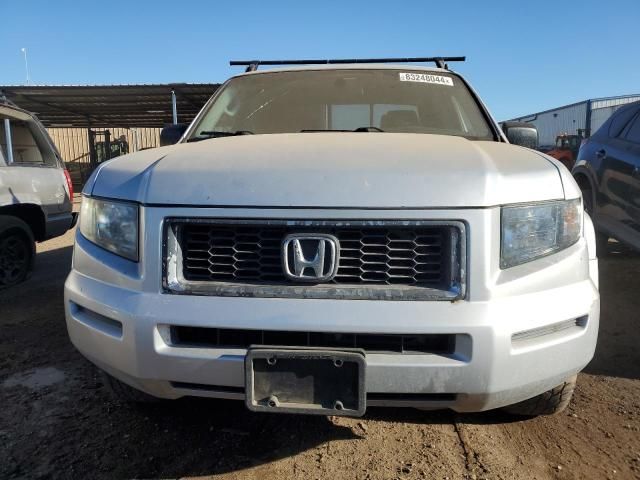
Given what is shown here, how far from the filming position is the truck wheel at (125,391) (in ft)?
7.64

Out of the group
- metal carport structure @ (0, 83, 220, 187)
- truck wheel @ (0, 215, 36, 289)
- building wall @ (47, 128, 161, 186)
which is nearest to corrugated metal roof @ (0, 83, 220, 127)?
metal carport structure @ (0, 83, 220, 187)

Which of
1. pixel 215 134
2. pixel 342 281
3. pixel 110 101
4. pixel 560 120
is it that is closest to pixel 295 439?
pixel 342 281

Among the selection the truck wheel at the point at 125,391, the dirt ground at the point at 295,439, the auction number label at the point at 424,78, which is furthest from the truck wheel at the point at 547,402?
the auction number label at the point at 424,78

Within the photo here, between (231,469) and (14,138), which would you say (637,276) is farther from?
(14,138)

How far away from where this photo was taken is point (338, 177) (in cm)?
182

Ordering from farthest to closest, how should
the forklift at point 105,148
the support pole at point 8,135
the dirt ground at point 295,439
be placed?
the forklift at point 105,148
the support pole at point 8,135
the dirt ground at point 295,439

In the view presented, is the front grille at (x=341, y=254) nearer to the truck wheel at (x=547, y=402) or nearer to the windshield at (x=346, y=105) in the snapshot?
the truck wheel at (x=547, y=402)

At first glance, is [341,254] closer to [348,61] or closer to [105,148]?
[348,61]

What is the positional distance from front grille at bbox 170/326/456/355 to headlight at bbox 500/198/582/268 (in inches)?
15.0

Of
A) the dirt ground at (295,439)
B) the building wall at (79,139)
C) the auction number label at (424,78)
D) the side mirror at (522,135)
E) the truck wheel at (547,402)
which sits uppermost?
the building wall at (79,139)

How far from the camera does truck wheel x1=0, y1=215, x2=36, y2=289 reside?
5.09m

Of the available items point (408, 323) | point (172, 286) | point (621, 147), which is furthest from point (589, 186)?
point (172, 286)

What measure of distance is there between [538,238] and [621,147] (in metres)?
3.75

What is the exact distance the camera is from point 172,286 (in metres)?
1.84
